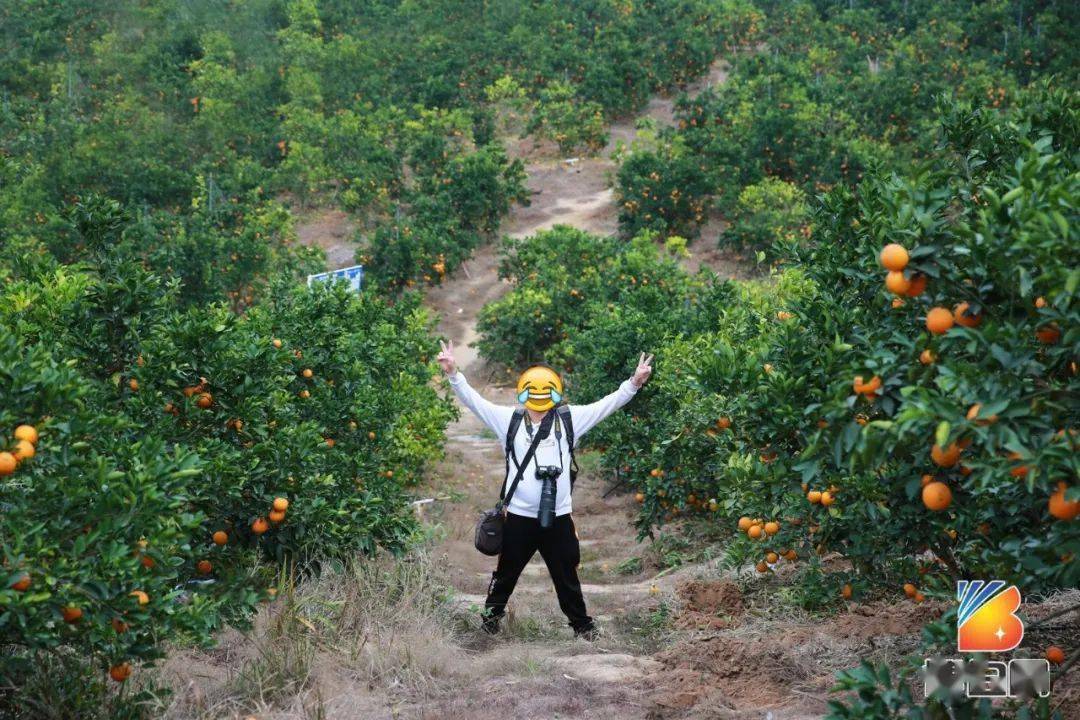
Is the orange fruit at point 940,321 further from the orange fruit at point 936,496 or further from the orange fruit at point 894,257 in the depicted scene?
the orange fruit at point 936,496

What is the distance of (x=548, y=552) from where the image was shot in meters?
5.62

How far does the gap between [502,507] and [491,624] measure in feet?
2.29

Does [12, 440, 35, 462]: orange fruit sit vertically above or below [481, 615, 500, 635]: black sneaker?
above

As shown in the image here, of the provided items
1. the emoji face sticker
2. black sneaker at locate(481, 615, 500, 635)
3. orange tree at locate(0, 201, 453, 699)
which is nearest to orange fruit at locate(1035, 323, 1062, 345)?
orange tree at locate(0, 201, 453, 699)

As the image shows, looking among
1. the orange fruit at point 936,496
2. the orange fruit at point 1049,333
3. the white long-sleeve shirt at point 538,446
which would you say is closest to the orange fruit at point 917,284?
the orange fruit at point 1049,333

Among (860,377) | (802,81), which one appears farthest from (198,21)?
(860,377)

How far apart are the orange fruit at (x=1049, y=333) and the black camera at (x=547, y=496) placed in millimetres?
2914

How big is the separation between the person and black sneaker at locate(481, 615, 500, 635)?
23cm

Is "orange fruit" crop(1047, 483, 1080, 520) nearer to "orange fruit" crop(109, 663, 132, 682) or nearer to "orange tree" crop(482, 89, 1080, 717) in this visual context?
"orange tree" crop(482, 89, 1080, 717)

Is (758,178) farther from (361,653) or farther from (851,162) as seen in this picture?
(361,653)

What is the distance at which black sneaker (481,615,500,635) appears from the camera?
5.84 meters

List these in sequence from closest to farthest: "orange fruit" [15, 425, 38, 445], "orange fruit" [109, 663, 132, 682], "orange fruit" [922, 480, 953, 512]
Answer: "orange fruit" [922, 480, 953, 512] → "orange fruit" [15, 425, 38, 445] → "orange fruit" [109, 663, 132, 682]

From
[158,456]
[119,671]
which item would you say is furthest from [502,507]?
[119,671]

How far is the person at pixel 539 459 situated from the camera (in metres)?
5.52
